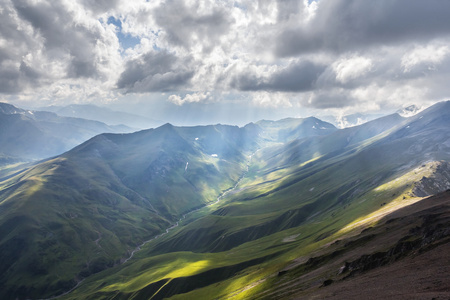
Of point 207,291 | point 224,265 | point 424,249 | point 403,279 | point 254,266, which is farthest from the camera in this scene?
point 224,265

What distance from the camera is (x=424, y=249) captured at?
61.3 m

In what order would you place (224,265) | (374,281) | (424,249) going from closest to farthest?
(374,281) < (424,249) < (224,265)

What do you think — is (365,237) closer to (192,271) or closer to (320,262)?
(320,262)

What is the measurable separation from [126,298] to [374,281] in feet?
602

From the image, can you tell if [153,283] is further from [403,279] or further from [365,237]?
[403,279]

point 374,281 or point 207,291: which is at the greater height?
point 374,281

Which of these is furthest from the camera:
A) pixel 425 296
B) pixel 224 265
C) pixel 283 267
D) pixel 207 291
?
pixel 224 265

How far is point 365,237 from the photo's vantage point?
102938 mm

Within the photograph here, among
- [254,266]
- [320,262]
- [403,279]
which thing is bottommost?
[254,266]

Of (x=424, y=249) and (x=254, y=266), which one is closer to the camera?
(x=424, y=249)

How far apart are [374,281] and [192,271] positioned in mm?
150557

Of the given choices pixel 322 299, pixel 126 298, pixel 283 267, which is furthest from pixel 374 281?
pixel 126 298

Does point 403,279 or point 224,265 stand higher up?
point 403,279

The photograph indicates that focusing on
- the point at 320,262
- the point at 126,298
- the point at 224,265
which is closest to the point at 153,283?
the point at 126,298
